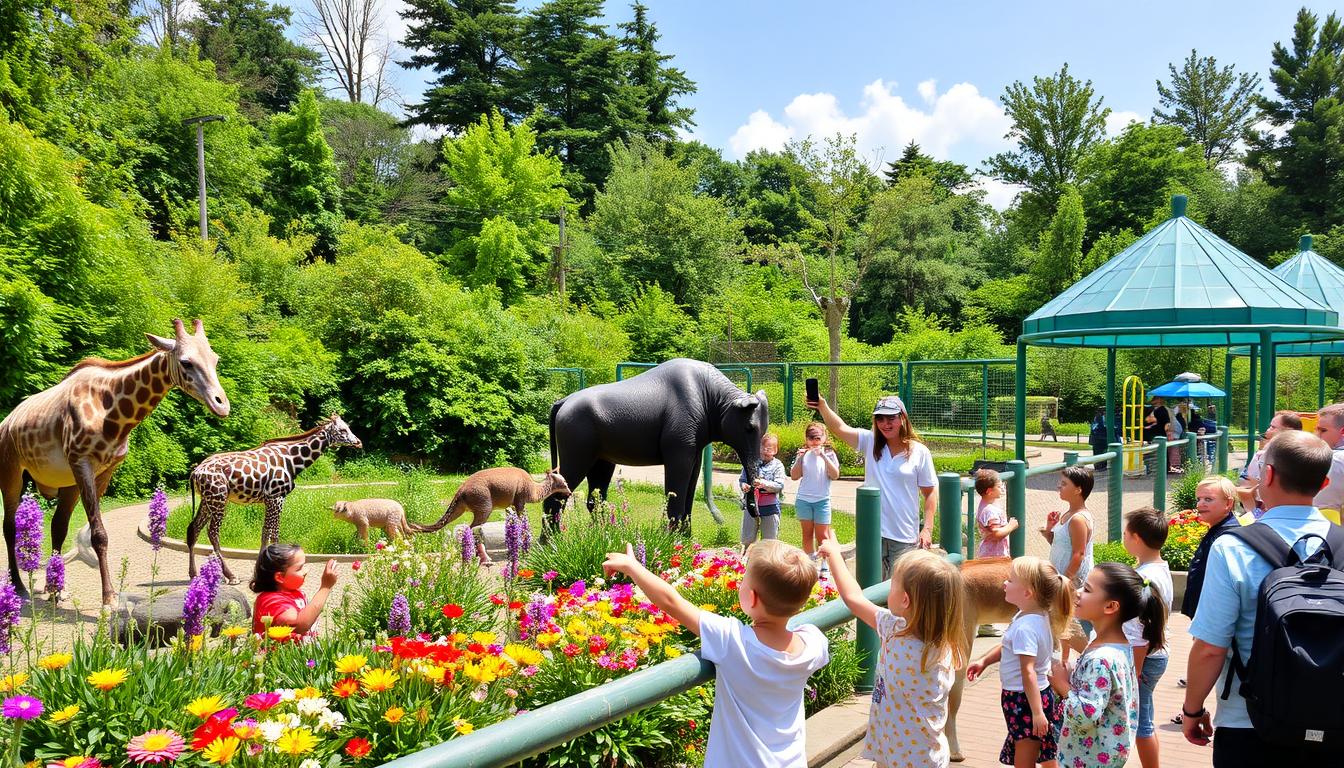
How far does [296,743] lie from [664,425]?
6892 mm

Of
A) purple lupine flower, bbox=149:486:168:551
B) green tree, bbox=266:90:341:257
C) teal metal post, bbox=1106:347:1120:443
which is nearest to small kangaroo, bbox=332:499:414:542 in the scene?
purple lupine flower, bbox=149:486:168:551

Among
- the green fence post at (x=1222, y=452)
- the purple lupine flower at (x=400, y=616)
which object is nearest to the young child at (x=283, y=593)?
the purple lupine flower at (x=400, y=616)

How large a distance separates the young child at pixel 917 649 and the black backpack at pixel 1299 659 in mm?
861

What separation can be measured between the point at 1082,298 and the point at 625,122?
37.0m

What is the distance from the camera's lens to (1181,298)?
13.1 metres

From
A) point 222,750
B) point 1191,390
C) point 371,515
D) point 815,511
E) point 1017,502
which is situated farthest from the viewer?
point 1191,390

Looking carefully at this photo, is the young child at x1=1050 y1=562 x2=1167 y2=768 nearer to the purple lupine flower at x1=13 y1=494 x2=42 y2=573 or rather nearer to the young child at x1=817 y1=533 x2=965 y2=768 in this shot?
the young child at x1=817 y1=533 x2=965 y2=768

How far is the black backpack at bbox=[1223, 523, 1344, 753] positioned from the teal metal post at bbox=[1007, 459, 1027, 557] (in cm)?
374

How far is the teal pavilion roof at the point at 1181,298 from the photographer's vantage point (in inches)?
500

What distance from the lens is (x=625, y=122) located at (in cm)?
4778

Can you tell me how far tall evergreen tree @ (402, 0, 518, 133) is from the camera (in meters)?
45.4

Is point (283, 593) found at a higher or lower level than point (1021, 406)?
lower

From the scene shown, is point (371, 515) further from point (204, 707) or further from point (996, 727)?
point (204, 707)

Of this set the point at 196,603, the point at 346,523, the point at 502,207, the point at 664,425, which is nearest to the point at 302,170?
the point at 502,207
